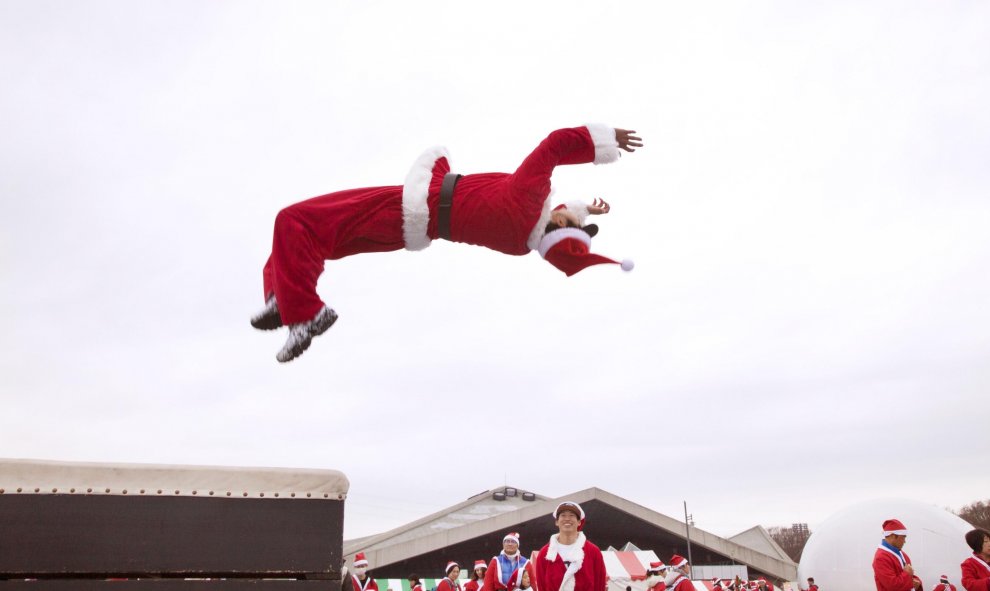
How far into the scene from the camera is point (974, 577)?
23.9 feet

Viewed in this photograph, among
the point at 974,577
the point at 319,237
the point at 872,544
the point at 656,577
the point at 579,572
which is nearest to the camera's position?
the point at 319,237

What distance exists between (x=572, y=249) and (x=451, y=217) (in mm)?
690

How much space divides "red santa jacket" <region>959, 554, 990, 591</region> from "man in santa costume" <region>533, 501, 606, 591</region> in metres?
4.13

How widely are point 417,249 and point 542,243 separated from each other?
0.70 meters

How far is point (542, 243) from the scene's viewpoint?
4188 millimetres

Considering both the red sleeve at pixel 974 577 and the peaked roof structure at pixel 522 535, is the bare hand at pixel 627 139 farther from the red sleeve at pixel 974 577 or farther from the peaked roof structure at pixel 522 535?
the peaked roof structure at pixel 522 535

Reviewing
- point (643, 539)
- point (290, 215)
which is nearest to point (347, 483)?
point (290, 215)

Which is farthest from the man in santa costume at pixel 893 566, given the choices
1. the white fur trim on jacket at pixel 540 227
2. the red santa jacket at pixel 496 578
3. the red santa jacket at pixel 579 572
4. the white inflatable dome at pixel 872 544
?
the white inflatable dome at pixel 872 544

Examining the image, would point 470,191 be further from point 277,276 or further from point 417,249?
point 277,276

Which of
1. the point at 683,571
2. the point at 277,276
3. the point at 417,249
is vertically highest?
the point at 417,249

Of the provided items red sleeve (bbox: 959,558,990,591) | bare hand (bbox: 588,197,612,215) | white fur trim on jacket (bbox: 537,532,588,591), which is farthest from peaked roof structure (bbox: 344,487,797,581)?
bare hand (bbox: 588,197,612,215)

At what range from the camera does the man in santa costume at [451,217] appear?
12.9ft

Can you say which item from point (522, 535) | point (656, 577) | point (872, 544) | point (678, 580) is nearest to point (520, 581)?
point (656, 577)

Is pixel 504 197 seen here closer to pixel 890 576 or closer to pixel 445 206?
pixel 445 206
